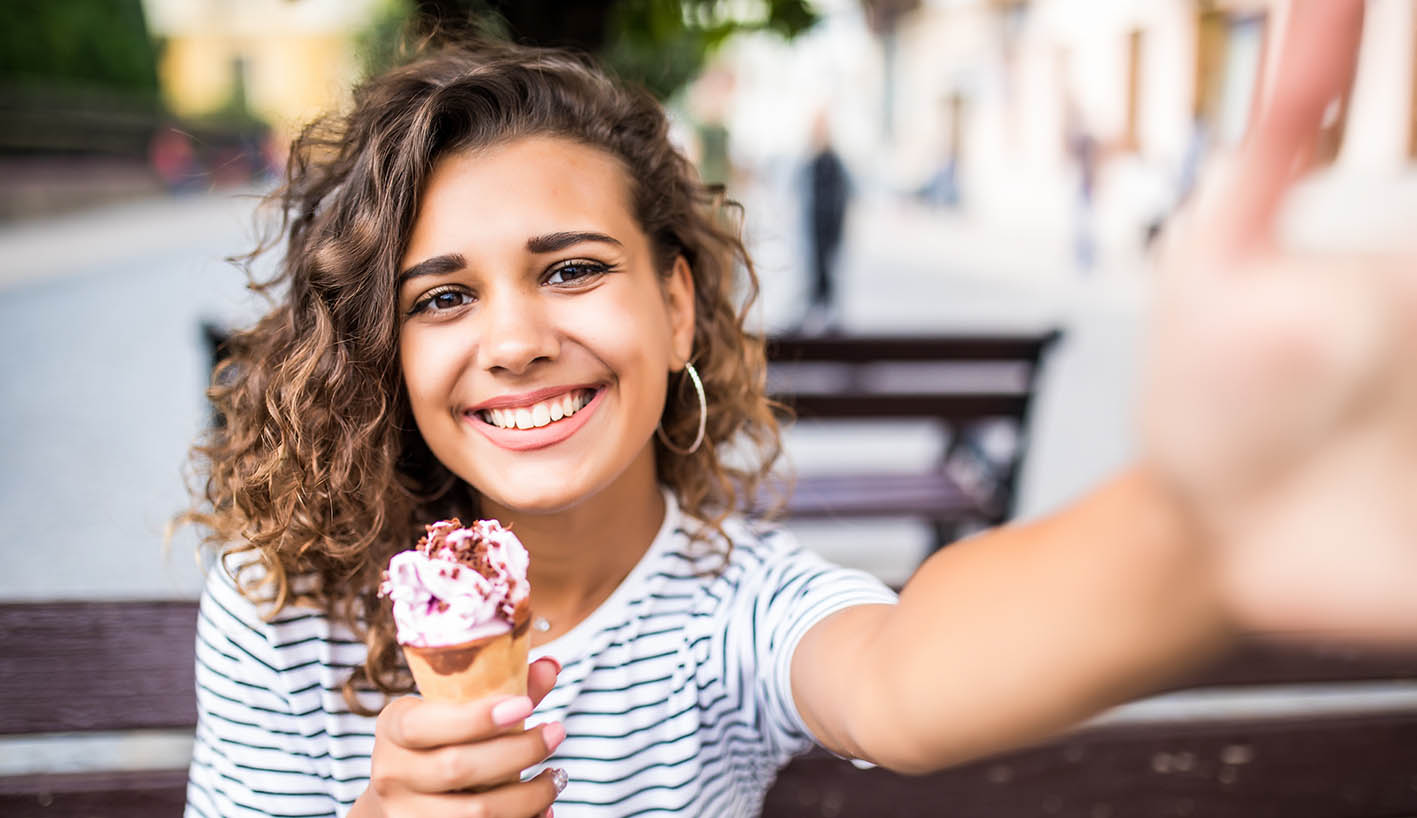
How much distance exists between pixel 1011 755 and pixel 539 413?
3.57 feet

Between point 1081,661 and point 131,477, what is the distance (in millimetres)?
5935

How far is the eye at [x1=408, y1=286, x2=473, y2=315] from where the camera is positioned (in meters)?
1.47

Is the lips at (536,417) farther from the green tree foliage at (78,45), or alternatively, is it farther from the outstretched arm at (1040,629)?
the green tree foliage at (78,45)

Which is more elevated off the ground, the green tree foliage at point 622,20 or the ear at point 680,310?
the green tree foliage at point 622,20

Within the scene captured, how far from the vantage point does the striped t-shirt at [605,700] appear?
1.51 metres

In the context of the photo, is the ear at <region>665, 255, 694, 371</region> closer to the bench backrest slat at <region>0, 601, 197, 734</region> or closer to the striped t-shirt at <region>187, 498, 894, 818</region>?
the striped t-shirt at <region>187, 498, 894, 818</region>

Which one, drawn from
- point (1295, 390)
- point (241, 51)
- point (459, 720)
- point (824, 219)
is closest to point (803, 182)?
point (824, 219)

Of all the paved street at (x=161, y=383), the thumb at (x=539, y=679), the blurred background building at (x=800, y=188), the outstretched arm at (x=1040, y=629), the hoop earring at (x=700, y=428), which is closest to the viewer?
the outstretched arm at (x=1040, y=629)

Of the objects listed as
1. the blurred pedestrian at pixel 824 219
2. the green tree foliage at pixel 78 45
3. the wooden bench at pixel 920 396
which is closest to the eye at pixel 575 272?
the wooden bench at pixel 920 396

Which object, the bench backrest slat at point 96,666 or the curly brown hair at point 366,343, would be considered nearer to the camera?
the curly brown hair at point 366,343

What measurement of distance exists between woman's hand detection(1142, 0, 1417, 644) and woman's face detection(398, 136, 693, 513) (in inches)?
33.7

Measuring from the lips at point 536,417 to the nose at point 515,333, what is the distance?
1.6 inches

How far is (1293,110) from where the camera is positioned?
2.13 ft

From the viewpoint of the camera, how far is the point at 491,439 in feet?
4.73
